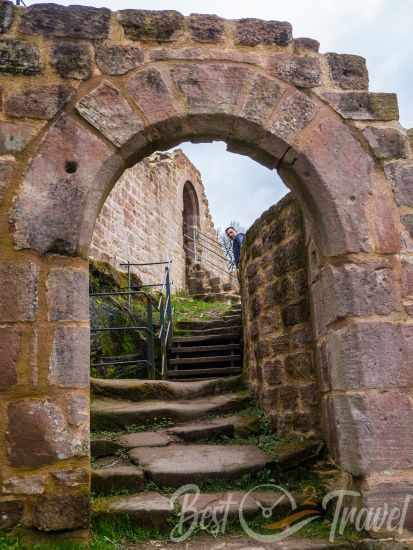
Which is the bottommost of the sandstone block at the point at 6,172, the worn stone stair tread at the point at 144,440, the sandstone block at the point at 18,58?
the worn stone stair tread at the point at 144,440

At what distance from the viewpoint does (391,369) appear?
2.84 meters

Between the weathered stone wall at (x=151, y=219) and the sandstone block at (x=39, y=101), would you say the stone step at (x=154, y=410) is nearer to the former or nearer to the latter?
the sandstone block at (x=39, y=101)

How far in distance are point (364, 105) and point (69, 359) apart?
2.26m

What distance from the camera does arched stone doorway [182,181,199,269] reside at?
51.5ft

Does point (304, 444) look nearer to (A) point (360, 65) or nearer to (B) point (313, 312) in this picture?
(B) point (313, 312)

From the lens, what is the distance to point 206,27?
10.3 ft

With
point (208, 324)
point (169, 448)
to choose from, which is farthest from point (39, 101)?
point (208, 324)

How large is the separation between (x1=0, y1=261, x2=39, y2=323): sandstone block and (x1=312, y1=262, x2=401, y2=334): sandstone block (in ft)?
5.25

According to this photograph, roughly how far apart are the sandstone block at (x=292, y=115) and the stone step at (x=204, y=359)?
410cm

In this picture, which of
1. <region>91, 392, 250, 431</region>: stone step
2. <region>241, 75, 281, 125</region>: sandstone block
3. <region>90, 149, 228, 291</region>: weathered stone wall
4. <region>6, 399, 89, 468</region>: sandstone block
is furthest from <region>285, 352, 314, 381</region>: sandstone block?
<region>90, 149, 228, 291</region>: weathered stone wall

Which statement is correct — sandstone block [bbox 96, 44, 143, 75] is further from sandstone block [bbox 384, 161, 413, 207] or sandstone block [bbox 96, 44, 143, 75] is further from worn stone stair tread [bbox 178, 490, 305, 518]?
worn stone stair tread [bbox 178, 490, 305, 518]

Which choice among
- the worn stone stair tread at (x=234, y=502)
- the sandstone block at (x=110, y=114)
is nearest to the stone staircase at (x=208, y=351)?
the worn stone stair tread at (x=234, y=502)

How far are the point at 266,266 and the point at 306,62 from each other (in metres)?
1.87

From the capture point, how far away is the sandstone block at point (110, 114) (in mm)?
2865
